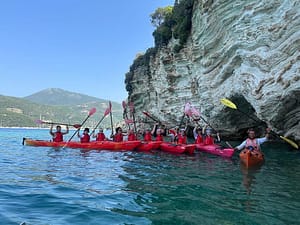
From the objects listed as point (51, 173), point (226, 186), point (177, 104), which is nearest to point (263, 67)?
point (226, 186)

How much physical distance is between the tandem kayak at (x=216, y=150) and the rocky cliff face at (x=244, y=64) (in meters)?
2.65

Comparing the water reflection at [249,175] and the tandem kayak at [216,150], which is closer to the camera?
the water reflection at [249,175]

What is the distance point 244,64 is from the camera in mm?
16516

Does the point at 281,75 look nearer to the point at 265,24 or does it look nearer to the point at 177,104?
the point at 265,24

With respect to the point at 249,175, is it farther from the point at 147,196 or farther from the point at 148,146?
the point at 148,146

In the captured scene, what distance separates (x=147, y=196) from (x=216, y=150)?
30.9 ft

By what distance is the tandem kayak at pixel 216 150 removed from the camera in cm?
1492

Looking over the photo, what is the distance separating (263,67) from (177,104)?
16.1 meters

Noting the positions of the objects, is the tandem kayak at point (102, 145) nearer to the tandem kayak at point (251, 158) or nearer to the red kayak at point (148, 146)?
the red kayak at point (148, 146)

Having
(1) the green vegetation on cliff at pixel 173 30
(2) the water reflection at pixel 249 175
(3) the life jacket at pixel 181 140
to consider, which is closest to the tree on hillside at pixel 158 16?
(1) the green vegetation on cliff at pixel 173 30

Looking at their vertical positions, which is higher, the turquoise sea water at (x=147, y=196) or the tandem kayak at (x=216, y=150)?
the tandem kayak at (x=216, y=150)

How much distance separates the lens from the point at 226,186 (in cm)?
810

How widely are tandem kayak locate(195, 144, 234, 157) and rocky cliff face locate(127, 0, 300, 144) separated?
8.69 feet

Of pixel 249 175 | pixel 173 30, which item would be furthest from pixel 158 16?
pixel 249 175
